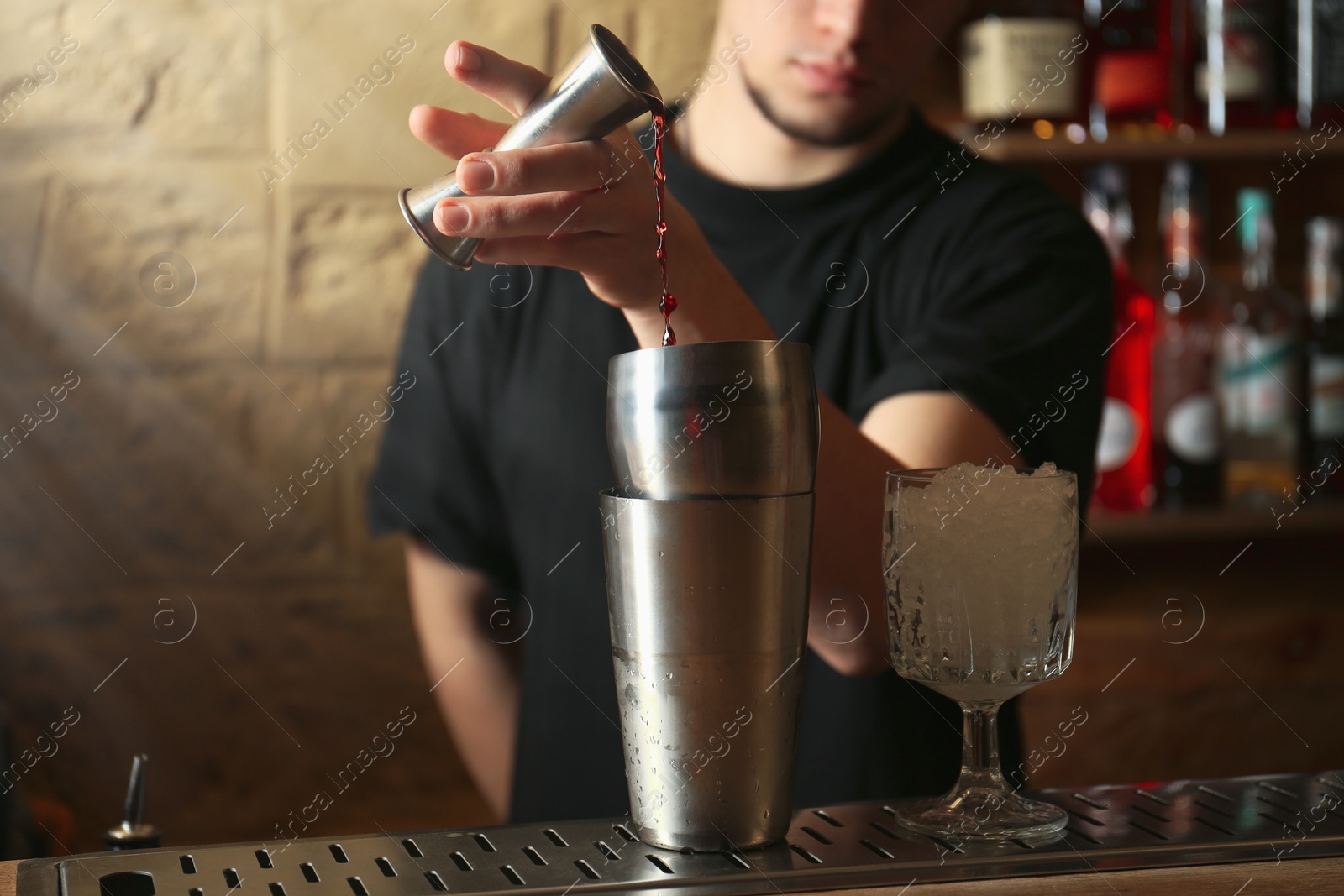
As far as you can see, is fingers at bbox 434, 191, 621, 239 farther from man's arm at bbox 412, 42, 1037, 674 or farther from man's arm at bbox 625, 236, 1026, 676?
man's arm at bbox 625, 236, 1026, 676

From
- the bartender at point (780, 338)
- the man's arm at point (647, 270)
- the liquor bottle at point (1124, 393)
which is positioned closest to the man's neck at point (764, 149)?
the bartender at point (780, 338)

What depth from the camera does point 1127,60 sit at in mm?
1437

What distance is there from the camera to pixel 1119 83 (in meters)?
1.45

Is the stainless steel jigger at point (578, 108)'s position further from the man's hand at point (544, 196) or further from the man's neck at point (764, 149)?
the man's neck at point (764, 149)

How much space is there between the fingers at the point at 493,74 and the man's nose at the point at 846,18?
0.56m

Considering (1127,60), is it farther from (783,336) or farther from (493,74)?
(493,74)

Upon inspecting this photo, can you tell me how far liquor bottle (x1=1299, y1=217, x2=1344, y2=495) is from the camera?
1522 millimetres

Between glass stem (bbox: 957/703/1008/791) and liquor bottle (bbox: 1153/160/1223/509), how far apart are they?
1046 mm

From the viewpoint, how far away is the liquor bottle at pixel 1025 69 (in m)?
1.37

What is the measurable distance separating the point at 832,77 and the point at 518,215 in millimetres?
628

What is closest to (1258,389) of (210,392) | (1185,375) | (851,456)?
(1185,375)

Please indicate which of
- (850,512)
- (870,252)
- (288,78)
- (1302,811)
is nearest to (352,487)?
(288,78)

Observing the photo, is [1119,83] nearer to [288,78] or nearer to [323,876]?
[288,78]

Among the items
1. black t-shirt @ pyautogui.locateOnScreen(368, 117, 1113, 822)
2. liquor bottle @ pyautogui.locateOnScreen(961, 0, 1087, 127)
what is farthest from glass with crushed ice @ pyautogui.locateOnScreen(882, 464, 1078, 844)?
liquor bottle @ pyautogui.locateOnScreen(961, 0, 1087, 127)
